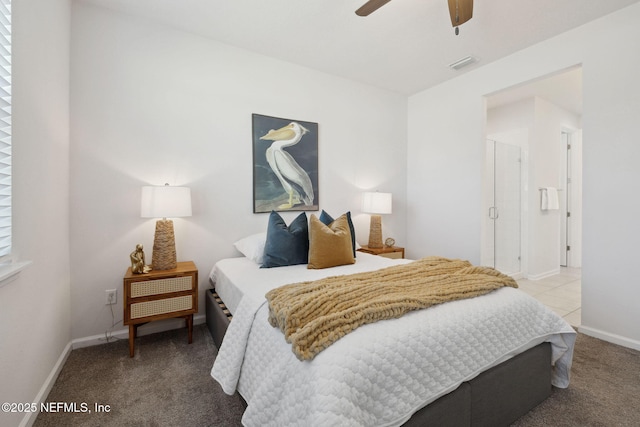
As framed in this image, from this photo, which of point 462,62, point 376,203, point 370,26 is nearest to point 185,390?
point 376,203

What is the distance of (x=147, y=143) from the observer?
2.52 metres

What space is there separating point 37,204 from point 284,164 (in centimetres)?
199

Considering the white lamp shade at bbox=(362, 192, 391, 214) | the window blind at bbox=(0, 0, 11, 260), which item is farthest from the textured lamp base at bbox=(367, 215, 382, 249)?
the window blind at bbox=(0, 0, 11, 260)

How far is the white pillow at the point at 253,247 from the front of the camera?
8.12 feet

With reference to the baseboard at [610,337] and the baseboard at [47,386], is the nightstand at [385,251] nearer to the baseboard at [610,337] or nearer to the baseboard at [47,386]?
the baseboard at [610,337]

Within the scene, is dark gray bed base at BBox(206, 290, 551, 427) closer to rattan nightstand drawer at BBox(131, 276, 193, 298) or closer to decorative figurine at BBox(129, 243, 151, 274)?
rattan nightstand drawer at BBox(131, 276, 193, 298)

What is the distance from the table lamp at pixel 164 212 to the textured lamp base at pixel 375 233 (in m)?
2.14

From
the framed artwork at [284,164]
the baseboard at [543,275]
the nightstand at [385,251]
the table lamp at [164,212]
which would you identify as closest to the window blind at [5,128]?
the table lamp at [164,212]

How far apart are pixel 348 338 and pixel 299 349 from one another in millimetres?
196

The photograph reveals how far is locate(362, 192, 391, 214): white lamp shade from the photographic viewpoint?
354 cm

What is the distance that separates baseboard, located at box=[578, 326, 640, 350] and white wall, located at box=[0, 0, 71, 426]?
3.91 meters

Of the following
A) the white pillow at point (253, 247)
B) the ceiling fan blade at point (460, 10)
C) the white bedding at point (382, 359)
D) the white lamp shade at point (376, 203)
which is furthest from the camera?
the white lamp shade at point (376, 203)

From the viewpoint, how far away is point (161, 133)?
257 cm

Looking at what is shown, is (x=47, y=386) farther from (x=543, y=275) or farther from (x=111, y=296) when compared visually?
(x=543, y=275)
